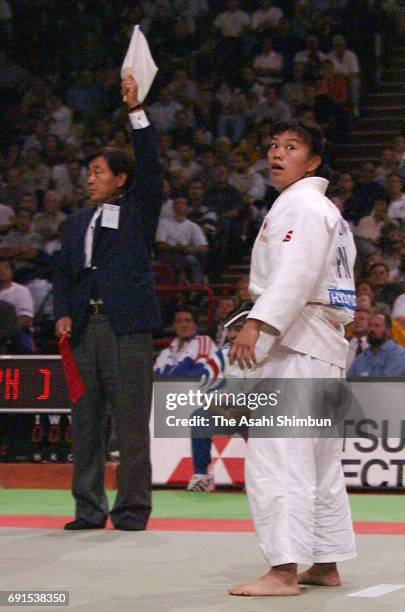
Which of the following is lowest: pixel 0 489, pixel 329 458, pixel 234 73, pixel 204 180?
pixel 0 489

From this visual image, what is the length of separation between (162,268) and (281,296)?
942 cm

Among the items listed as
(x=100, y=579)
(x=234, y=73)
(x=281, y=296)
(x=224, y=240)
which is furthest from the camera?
(x=234, y=73)

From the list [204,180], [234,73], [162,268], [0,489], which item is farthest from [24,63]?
[0,489]

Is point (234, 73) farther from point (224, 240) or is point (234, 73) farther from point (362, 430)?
point (362, 430)

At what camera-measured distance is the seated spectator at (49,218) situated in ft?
50.9

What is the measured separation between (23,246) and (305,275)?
1036 centimetres

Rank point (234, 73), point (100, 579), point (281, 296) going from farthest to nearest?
point (234, 73)
point (100, 579)
point (281, 296)

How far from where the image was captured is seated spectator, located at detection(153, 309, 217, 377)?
1137cm

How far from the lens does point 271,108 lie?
17.2 meters

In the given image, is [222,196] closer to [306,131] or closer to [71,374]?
[71,374]

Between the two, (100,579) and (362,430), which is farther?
(362,430)

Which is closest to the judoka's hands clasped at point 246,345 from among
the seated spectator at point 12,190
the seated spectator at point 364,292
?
the seated spectator at point 364,292

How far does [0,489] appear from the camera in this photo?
34.4ft

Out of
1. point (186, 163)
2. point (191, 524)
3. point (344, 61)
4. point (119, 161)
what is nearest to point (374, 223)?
point (186, 163)
